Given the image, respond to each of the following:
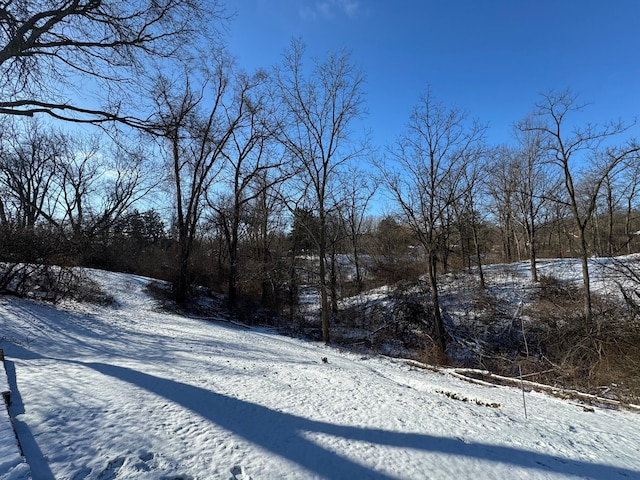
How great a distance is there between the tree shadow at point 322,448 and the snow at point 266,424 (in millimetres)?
16

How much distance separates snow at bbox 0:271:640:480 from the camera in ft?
8.98

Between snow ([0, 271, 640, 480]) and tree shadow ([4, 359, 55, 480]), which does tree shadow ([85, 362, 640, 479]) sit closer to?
snow ([0, 271, 640, 480])

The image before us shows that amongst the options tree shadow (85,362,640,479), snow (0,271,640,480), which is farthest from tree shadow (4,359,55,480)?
tree shadow (85,362,640,479)

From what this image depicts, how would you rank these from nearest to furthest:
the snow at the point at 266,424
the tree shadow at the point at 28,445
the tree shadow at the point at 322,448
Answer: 1. the tree shadow at the point at 28,445
2. the snow at the point at 266,424
3. the tree shadow at the point at 322,448

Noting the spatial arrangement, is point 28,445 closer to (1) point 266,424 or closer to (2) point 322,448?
(1) point 266,424

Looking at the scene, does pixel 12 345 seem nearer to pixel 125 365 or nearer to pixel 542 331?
pixel 125 365

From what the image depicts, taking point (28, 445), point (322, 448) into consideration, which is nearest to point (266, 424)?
point (322, 448)

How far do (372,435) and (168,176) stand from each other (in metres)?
20.4

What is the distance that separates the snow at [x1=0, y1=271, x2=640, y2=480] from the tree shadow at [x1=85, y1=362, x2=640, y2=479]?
0.02 metres

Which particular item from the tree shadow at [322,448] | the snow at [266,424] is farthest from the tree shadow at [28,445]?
the tree shadow at [322,448]

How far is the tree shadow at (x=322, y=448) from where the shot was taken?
299 centimetres

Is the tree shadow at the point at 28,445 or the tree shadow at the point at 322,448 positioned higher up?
the tree shadow at the point at 28,445

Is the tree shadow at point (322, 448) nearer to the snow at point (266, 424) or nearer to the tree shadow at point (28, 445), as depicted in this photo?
the snow at point (266, 424)

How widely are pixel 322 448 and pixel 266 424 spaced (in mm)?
752
